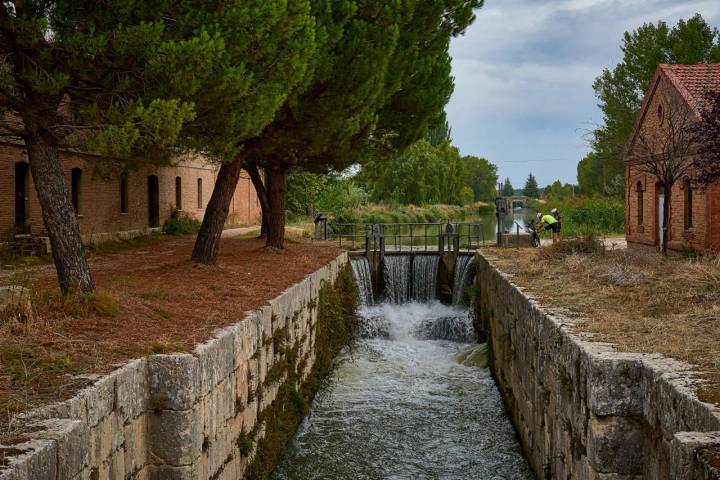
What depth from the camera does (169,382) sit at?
235 inches

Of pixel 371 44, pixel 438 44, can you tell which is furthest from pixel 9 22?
pixel 438 44

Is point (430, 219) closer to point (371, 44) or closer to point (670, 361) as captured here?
point (371, 44)

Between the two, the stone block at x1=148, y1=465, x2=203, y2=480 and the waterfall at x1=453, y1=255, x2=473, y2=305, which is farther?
the waterfall at x1=453, y1=255, x2=473, y2=305

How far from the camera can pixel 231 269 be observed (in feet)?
43.4

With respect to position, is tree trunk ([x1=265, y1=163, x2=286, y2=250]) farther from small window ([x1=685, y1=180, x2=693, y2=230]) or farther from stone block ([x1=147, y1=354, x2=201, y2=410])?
stone block ([x1=147, y1=354, x2=201, y2=410])

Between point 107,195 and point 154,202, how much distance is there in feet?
13.4

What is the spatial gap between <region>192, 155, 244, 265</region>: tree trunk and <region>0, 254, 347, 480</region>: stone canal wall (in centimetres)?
410

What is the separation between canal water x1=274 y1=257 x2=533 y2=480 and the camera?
30.6 feet

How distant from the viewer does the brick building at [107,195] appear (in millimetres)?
16906

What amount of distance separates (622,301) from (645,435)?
380cm

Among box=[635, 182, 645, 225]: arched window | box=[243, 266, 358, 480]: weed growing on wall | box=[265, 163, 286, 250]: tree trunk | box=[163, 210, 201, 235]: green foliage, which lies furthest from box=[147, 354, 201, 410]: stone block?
box=[163, 210, 201, 235]: green foliage

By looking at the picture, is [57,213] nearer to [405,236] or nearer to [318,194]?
[405,236]

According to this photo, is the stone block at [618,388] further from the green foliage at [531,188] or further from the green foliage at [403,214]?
the green foliage at [531,188]

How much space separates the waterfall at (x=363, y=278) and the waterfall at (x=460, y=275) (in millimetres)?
2335
